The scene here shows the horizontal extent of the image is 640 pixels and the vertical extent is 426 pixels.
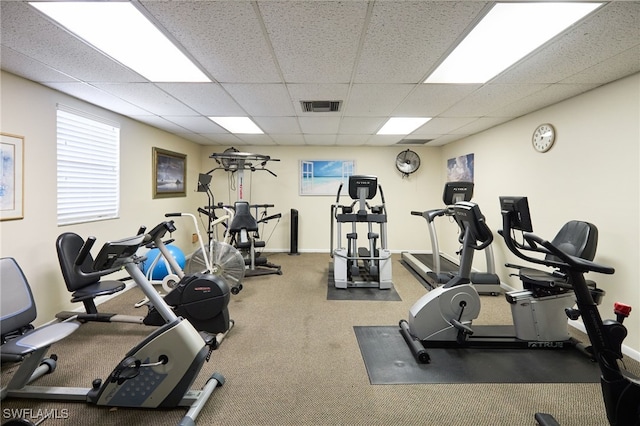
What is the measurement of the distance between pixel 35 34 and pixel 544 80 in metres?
3.81

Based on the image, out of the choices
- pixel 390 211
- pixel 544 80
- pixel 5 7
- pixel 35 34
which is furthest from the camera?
pixel 390 211

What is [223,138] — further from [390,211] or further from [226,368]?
[226,368]

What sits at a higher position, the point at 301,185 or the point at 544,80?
the point at 544,80

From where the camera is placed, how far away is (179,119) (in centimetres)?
390

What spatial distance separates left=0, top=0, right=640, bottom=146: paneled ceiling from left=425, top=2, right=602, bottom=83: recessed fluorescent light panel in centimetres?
9

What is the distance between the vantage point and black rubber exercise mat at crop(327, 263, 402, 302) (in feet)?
11.9

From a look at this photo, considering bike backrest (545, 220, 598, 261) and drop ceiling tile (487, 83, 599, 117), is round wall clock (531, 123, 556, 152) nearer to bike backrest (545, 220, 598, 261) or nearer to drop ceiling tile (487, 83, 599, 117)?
drop ceiling tile (487, 83, 599, 117)

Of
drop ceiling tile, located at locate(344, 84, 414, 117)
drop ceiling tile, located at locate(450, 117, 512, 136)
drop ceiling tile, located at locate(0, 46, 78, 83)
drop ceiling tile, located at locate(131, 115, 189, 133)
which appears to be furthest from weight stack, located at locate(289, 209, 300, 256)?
drop ceiling tile, located at locate(0, 46, 78, 83)

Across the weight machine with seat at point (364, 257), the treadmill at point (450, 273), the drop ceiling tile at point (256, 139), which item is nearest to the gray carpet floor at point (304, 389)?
the treadmill at point (450, 273)

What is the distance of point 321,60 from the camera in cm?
212

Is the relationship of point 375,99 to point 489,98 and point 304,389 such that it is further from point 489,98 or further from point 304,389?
point 304,389

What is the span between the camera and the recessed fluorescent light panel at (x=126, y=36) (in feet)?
5.13

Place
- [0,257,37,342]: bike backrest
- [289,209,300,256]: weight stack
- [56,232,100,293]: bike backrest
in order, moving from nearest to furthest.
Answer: [0,257,37,342]: bike backrest → [56,232,100,293]: bike backrest → [289,209,300,256]: weight stack

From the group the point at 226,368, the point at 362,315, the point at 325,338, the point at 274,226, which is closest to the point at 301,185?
the point at 274,226
